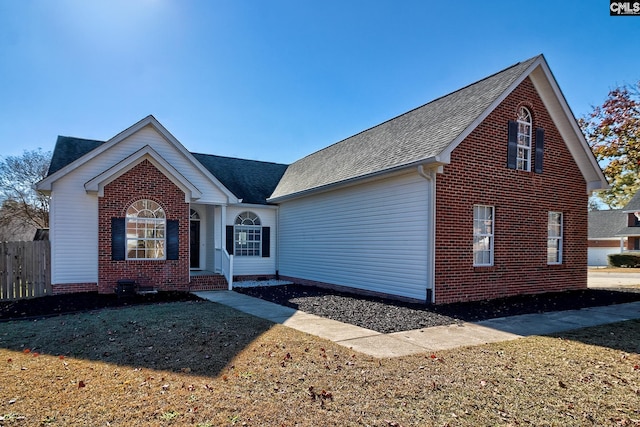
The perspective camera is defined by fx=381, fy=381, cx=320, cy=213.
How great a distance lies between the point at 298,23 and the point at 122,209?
8410 millimetres

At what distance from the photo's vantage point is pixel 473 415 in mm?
3611

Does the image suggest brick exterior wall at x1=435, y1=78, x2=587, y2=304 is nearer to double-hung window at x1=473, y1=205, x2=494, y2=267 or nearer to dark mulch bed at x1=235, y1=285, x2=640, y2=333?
double-hung window at x1=473, y1=205, x2=494, y2=267

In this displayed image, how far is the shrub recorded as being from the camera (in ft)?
104

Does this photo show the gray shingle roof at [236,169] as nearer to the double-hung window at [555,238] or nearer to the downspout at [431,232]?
the downspout at [431,232]

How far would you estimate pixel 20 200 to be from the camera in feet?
79.6

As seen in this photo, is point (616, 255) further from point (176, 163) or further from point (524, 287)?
point (176, 163)

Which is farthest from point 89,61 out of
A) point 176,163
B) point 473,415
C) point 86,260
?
point 473,415

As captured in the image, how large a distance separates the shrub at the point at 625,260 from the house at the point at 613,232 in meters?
2.33

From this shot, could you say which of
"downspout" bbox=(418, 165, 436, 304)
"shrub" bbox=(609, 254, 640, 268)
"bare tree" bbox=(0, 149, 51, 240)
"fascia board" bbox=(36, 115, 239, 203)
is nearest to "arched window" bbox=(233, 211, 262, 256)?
"fascia board" bbox=(36, 115, 239, 203)

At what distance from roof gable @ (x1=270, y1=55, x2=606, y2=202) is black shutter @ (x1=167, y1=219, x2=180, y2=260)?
Result: 4.70 m

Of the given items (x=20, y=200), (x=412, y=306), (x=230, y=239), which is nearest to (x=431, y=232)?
(x=412, y=306)

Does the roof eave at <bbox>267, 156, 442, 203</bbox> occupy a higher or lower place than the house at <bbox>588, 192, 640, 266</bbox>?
higher

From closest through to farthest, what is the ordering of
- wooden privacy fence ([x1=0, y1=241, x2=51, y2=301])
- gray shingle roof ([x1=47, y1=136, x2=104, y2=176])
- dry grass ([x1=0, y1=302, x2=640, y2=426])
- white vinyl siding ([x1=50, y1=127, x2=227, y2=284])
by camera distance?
dry grass ([x1=0, y1=302, x2=640, y2=426]) < wooden privacy fence ([x1=0, y1=241, x2=51, y2=301]) < white vinyl siding ([x1=50, y1=127, x2=227, y2=284]) < gray shingle roof ([x1=47, y1=136, x2=104, y2=176])

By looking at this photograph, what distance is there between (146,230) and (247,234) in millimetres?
4906
